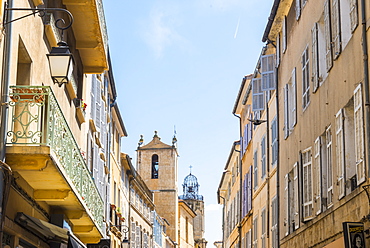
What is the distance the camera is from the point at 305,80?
17.4 m

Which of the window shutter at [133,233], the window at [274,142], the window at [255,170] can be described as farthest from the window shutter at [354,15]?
the window shutter at [133,233]

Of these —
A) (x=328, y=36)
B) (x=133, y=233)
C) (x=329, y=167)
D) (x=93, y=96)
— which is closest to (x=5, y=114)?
(x=329, y=167)

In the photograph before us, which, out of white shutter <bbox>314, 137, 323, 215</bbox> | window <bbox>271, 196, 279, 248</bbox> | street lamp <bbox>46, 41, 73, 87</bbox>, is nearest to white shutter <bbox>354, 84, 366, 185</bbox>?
white shutter <bbox>314, 137, 323, 215</bbox>

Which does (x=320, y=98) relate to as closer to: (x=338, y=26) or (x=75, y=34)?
(x=338, y=26)

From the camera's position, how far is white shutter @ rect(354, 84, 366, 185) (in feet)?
38.1

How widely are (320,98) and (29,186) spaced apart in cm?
648

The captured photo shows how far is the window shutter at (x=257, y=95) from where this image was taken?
25.8m

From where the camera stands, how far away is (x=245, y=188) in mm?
32656

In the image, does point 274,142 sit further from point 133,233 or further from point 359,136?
point 133,233

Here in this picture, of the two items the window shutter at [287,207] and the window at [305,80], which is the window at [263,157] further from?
the window at [305,80]

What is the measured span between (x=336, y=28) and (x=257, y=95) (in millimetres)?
12427

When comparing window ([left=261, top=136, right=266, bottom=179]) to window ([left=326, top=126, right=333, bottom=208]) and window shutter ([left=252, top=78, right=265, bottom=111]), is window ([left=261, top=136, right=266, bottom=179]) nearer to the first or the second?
window shutter ([left=252, top=78, right=265, bottom=111])

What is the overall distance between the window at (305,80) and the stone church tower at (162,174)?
5611cm

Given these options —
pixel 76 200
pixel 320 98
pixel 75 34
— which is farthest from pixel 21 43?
pixel 320 98
